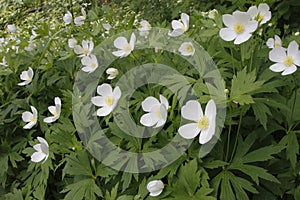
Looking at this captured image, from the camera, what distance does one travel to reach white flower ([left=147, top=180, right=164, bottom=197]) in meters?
1.35

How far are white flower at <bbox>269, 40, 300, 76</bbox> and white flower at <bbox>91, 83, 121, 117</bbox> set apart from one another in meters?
0.57

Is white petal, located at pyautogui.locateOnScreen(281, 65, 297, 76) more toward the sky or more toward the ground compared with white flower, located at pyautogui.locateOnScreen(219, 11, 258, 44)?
more toward the ground

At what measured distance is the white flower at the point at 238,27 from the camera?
4.71ft

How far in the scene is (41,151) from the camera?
1.69 metres

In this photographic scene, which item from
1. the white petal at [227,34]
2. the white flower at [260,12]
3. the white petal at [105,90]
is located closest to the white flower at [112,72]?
the white petal at [105,90]

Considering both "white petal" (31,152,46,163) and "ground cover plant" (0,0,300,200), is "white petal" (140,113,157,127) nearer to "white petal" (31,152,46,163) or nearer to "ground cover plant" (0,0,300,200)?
"ground cover plant" (0,0,300,200)

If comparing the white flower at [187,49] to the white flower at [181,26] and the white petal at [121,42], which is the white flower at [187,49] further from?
the white petal at [121,42]

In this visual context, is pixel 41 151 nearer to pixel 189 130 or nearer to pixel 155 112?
pixel 155 112

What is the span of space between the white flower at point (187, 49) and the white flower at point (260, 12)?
0.84 feet

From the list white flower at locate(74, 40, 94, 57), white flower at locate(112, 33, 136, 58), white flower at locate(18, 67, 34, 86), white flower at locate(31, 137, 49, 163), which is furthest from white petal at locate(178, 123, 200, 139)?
white flower at locate(18, 67, 34, 86)

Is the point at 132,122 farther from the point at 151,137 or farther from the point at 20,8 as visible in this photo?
the point at 20,8

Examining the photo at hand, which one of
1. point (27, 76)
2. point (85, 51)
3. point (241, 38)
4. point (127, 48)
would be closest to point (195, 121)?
point (241, 38)

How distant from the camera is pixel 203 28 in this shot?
1.99 metres

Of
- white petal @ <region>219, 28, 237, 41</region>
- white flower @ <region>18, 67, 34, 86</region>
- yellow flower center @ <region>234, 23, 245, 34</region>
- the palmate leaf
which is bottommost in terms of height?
white flower @ <region>18, 67, 34, 86</region>
